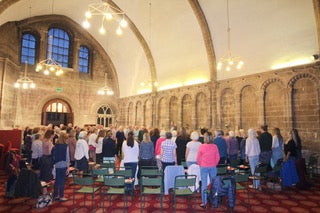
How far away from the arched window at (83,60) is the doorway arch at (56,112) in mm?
3244

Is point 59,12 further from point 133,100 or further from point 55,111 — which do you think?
point 133,100

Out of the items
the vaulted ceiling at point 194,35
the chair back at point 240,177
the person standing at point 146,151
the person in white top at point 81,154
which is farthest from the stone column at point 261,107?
the person in white top at point 81,154

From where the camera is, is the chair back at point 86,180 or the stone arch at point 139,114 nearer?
the chair back at point 86,180

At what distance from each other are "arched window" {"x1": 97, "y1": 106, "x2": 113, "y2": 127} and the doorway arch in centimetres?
241

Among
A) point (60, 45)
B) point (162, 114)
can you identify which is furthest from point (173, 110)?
point (60, 45)

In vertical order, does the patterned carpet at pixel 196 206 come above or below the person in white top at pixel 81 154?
below

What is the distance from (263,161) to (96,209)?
16.8ft

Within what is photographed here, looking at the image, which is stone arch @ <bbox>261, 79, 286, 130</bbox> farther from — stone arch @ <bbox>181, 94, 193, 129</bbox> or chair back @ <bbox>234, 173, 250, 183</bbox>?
chair back @ <bbox>234, 173, 250, 183</bbox>

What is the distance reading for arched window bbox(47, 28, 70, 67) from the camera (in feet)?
53.3

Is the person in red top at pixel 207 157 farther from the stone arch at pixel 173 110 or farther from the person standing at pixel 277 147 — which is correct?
the stone arch at pixel 173 110

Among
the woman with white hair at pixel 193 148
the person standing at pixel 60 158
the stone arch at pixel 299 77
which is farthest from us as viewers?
the stone arch at pixel 299 77

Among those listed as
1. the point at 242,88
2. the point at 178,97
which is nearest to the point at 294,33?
the point at 242,88

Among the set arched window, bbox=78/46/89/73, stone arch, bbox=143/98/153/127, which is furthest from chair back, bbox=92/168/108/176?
arched window, bbox=78/46/89/73

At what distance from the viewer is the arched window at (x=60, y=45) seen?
16234mm
